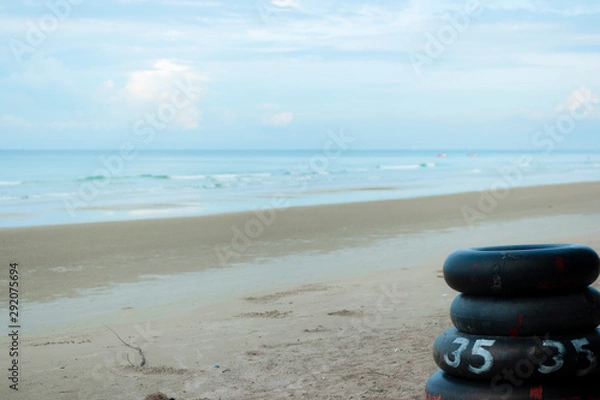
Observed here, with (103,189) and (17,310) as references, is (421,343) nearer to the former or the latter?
(17,310)

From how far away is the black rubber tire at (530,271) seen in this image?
419 cm

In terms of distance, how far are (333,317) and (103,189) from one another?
103 feet

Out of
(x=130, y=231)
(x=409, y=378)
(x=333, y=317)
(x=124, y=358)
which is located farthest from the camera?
(x=130, y=231)

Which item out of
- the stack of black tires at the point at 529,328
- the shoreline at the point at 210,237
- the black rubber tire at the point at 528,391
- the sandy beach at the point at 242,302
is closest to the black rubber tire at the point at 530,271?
the stack of black tires at the point at 529,328

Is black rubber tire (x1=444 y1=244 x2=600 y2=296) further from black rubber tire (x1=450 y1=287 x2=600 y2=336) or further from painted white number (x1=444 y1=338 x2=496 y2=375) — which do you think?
painted white number (x1=444 y1=338 x2=496 y2=375)

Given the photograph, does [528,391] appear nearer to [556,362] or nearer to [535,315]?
[556,362]

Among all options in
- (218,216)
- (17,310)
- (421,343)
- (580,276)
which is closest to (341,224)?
(218,216)

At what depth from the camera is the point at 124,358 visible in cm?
671

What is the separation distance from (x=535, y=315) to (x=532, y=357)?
0.80ft

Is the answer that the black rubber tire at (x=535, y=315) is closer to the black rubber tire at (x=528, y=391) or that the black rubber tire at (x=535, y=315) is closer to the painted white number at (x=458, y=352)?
the painted white number at (x=458, y=352)

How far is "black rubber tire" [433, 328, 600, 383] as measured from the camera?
411cm

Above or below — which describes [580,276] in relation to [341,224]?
above

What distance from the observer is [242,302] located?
927 cm

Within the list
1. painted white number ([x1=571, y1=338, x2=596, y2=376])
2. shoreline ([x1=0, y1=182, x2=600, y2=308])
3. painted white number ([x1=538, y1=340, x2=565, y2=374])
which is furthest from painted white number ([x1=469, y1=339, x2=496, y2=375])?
shoreline ([x1=0, y1=182, x2=600, y2=308])
